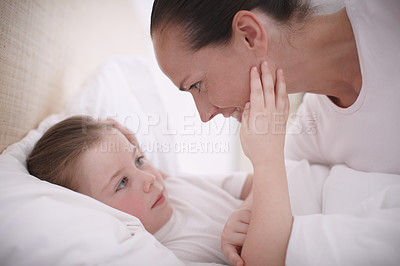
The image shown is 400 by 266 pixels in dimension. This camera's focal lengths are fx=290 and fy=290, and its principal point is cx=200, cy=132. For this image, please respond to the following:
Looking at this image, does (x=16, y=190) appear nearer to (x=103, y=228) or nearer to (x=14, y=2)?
(x=103, y=228)

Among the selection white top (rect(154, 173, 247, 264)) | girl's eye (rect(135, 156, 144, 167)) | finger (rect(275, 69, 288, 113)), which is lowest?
white top (rect(154, 173, 247, 264))

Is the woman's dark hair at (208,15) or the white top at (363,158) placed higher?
the woman's dark hair at (208,15)

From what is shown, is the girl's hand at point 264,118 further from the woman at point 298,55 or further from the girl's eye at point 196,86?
the girl's eye at point 196,86

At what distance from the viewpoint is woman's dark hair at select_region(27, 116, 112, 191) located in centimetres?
88

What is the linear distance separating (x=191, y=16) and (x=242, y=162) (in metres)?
1.34

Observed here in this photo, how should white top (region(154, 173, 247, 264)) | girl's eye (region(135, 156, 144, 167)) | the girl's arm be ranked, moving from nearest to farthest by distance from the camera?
the girl's arm → white top (region(154, 173, 247, 264)) → girl's eye (region(135, 156, 144, 167))

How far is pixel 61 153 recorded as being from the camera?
Answer: 892mm

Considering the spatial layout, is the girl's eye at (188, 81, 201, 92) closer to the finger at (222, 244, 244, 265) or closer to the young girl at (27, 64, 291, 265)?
the young girl at (27, 64, 291, 265)

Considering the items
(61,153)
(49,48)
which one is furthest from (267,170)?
(49,48)

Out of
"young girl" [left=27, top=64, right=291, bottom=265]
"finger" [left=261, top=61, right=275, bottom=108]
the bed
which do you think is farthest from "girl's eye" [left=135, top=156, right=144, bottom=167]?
"finger" [left=261, top=61, right=275, bottom=108]

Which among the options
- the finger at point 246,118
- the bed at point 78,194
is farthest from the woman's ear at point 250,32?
the bed at point 78,194

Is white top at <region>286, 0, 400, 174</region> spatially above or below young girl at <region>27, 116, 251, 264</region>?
above

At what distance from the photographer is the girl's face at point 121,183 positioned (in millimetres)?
869

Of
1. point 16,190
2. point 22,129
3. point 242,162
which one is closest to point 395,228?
→ point 16,190
